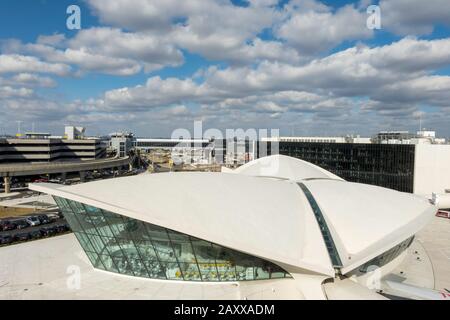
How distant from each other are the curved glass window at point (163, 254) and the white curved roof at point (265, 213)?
1.42m

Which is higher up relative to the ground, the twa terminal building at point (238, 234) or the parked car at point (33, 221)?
the twa terminal building at point (238, 234)

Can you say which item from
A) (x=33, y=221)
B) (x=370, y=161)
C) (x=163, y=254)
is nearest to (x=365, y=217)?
(x=163, y=254)

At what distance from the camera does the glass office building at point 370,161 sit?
212ft

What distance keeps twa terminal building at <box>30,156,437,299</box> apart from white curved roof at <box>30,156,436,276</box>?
0.23ft

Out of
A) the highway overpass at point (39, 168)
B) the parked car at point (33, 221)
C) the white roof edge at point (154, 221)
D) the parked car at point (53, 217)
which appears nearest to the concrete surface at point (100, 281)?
the white roof edge at point (154, 221)

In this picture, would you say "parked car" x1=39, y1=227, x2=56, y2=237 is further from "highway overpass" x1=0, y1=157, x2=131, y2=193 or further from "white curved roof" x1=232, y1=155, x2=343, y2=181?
"highway overpass" x1=0, y1=157, x2=131, y2=193

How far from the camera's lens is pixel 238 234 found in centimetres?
2120

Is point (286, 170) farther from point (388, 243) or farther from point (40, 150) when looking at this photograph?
point (40, 150)

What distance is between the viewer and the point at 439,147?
6094 cm

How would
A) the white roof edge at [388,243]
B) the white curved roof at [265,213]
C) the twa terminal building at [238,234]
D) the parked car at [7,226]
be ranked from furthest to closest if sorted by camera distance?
the parked car at [7,226] → the white curved roof at [265,213] → the twa terminal building at [238,234] → the white roof edge at [388,243]

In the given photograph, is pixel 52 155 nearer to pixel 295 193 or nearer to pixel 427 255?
pixel 295 193

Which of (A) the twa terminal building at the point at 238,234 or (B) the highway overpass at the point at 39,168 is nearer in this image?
(A) the twa terminal building at the point at 238,234

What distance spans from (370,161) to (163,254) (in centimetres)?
6151

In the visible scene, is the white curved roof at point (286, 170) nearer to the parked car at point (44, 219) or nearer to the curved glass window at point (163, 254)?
the curved glass window at point (163, 254)
